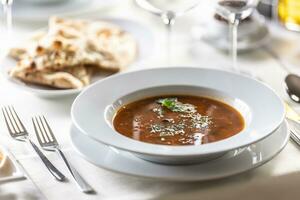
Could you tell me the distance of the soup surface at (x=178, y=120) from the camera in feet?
4.32

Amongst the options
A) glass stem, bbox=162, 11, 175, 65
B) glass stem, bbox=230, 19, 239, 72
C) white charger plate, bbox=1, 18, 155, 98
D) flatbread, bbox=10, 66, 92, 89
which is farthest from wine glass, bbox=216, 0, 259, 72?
flatbread, bbox=10, 66, 92, 89

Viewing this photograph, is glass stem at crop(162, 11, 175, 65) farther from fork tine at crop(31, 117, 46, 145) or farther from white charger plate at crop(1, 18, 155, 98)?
fork tine at crop(31, 117, 46, 145)

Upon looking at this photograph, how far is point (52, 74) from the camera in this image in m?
1.71

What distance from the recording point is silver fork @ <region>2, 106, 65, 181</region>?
4.31 feet

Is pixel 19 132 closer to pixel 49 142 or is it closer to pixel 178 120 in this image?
pixel 49 142

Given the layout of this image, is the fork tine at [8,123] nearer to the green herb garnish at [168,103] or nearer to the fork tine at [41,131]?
the fork tine at [41,131]

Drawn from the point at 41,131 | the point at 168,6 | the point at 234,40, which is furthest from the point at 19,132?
the point at 234,40

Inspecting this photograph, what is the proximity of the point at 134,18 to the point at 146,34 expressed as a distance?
257 millimetres

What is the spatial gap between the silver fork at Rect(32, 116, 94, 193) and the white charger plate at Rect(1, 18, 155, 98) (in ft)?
0.31

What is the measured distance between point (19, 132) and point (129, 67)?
0.42 meters

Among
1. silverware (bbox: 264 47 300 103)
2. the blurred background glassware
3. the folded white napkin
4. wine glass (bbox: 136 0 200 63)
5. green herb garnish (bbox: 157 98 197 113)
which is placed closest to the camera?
the folded white napkin

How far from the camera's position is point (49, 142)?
143 cm

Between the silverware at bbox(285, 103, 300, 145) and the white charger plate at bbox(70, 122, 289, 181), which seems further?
the silverware at bbox(285, 103, 300, 145)

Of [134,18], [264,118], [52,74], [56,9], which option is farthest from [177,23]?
[264,118]
